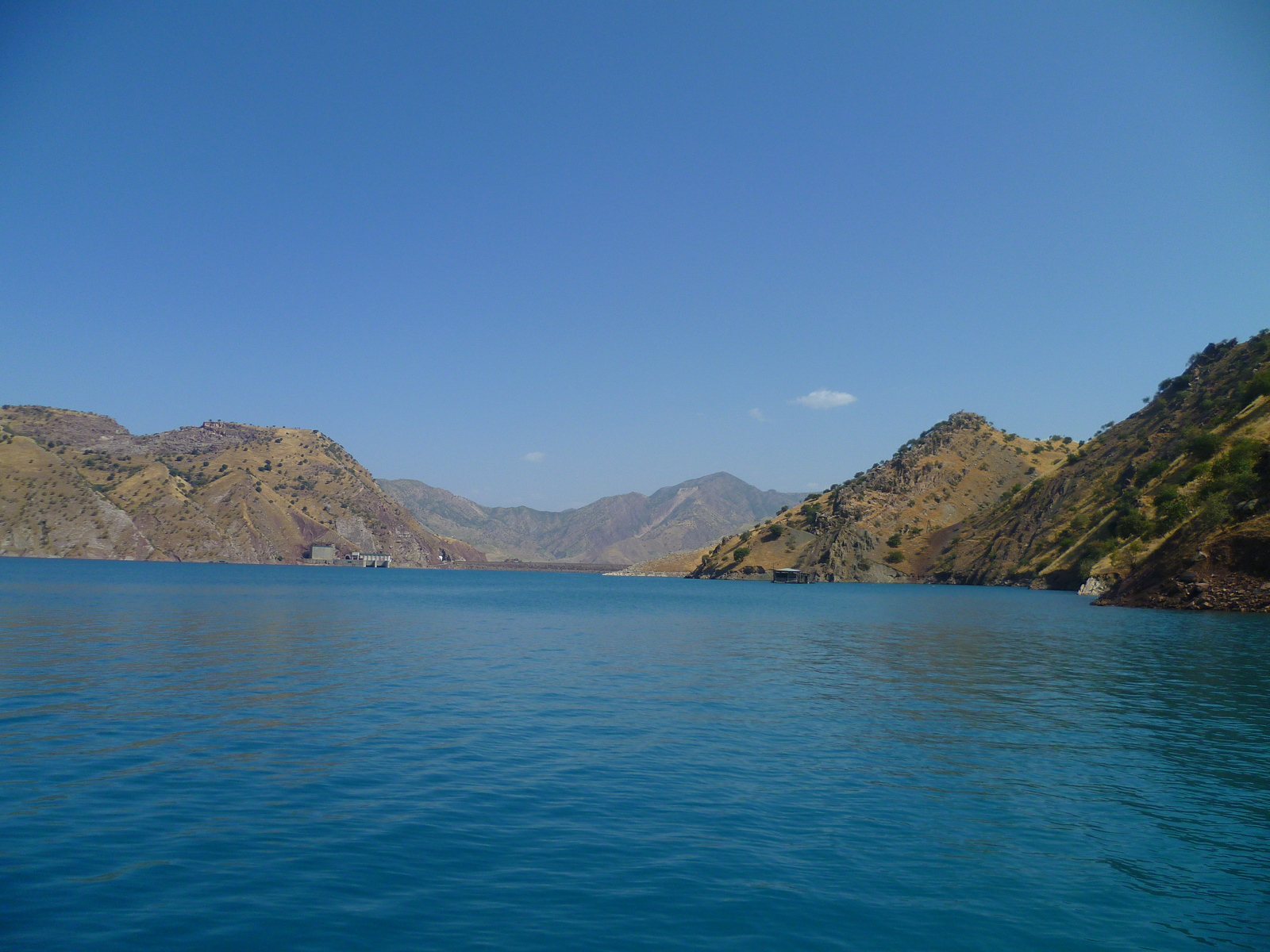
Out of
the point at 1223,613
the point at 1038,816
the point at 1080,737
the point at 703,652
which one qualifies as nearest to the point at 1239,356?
the point at 1223,613

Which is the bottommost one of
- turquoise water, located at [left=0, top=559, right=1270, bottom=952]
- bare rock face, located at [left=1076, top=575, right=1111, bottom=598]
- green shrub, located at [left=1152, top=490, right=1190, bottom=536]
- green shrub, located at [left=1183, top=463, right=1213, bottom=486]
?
turquoise water, located at [left=0, top=559, right=1270, bottom=952]

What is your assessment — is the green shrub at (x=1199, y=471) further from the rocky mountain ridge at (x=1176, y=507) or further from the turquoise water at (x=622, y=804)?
the turquoise water at (x=622, y=804)

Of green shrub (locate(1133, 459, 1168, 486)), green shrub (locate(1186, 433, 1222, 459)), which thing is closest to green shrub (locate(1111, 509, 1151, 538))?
green shrub (locate(1133, 459, 1168, 486))

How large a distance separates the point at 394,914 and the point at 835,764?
47.7 feet

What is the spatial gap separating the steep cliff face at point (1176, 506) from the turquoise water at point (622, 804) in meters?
40.9

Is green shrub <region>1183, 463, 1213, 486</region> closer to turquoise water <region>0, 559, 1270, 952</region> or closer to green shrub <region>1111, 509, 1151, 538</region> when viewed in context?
green shrub <region>1111, 509, 1151, 538</region>

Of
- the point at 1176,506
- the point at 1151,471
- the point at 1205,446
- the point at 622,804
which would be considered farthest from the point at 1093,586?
the point at 622,804

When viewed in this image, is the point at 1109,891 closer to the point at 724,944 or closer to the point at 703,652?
the point at 724,944

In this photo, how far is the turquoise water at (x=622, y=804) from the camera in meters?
13.1

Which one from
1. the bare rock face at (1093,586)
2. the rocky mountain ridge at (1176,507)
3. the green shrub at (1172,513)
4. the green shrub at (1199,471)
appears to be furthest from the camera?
the bare rock face at (1093,586)

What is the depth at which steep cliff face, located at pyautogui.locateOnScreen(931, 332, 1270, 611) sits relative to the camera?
258 feet

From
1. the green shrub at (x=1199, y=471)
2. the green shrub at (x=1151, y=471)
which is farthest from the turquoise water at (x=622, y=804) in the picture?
the green shrub at (x=1151, y=471)

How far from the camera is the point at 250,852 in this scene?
51.4 ft

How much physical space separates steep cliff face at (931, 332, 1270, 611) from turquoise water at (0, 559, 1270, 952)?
40897mm
